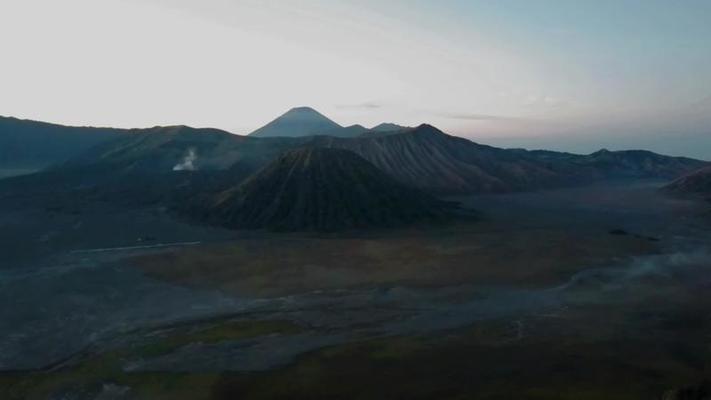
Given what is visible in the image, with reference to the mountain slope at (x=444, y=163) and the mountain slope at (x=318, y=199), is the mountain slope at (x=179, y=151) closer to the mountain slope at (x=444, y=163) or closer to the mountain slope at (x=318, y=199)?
the mountain slope at (x=444, y=163)

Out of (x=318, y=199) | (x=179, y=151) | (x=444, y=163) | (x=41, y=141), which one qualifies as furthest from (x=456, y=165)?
(x=41, y=141)

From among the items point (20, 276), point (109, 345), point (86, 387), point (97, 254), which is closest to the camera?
point (86, 387)

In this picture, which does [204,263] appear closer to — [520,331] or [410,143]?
[520,331]

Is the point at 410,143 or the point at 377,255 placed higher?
the point at 410,143

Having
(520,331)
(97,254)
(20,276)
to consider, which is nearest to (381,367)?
(520,331)


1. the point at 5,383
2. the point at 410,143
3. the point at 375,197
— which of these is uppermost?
the point at 410,143

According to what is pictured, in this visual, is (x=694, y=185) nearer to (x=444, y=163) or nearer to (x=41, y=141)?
(x=444, y=163)
